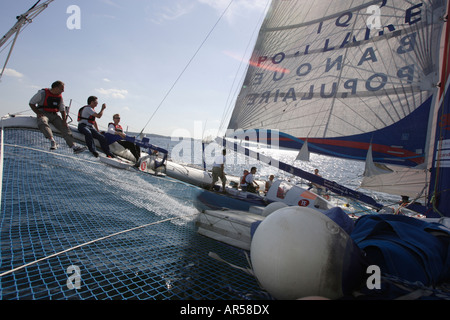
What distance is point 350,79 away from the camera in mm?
8312

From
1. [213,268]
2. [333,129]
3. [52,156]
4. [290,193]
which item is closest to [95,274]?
[213,268]

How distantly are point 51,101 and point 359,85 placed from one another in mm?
9260

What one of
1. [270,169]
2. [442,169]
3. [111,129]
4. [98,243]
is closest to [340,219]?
[98,243]

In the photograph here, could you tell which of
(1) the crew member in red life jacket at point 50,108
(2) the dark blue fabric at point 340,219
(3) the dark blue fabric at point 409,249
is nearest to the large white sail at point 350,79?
(2) the dark blue fabric at point 340,219

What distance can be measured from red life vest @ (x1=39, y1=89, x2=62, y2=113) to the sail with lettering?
6172 millimetres

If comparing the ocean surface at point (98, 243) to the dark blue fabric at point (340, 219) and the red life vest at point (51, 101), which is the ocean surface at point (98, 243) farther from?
the dark blue fabric at point (340, 219)

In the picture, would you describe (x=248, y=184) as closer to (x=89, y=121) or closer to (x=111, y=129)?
(x=111, y=129)

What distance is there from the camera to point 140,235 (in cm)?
400

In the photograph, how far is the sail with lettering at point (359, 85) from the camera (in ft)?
24.0

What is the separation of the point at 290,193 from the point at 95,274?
5246 millimetres

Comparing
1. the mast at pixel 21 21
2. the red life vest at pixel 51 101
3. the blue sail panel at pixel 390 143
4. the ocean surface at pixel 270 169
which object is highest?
the mast at pixel 21 21

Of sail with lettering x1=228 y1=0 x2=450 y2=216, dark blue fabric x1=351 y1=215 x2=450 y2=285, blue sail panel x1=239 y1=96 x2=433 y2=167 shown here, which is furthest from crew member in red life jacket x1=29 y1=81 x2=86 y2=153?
blue sail panel x1=239 y1=96 x2=433 y2=167

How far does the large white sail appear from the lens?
292 inches
